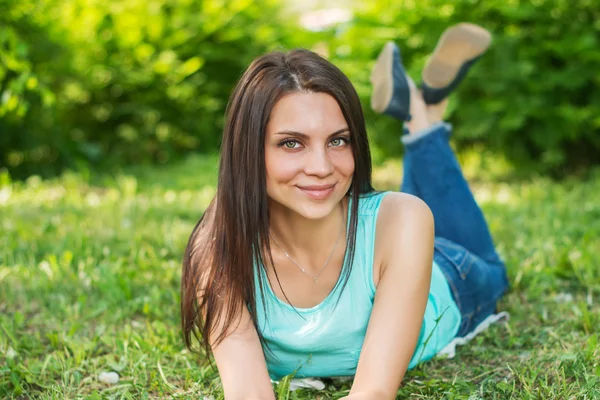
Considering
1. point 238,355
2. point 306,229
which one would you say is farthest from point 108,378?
point 306,229

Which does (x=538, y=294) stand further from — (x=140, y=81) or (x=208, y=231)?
(x=140, y=81)

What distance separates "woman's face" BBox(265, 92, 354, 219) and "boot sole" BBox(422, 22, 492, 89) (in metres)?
1.43

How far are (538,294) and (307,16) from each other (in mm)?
5579

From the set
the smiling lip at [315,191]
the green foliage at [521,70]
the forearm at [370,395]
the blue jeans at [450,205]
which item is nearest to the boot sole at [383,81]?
the blue jeans at [450,205]

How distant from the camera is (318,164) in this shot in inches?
74.3

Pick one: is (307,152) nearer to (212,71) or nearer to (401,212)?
(401,212)

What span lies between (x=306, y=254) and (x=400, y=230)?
0.32 metres

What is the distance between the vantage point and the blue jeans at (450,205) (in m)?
2.77

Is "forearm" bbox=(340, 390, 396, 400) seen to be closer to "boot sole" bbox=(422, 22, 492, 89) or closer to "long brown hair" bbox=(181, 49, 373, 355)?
"long brown hair" bbox=(181, 49, 373, 355)

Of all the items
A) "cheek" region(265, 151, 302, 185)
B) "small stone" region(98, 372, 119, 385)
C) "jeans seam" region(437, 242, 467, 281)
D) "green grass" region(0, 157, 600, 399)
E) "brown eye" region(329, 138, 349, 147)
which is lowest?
"small stone" region(98, 372, 119, 385)

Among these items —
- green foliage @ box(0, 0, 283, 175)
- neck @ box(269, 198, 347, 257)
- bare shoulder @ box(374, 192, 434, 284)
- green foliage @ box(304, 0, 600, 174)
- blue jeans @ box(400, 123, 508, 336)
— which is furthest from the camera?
green foliage @ box(0, 0, 283, 175)

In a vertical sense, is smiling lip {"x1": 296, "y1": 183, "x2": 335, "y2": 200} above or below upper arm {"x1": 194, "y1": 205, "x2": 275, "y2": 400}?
above

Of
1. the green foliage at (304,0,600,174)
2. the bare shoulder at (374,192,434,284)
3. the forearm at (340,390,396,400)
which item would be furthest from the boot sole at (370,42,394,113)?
the green foliage at (304,0,600,174)

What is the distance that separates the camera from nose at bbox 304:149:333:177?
189cm
